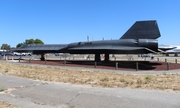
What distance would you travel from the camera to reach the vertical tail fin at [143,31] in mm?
24844

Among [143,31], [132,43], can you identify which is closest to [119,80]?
[132,43]

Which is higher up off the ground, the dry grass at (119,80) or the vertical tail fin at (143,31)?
the vertical tail fin at (143,31)

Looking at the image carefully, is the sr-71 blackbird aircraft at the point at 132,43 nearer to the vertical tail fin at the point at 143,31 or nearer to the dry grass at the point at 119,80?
the vertical tail fin at the point at 143,31

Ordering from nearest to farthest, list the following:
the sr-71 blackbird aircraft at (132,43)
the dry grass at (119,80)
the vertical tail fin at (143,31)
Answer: the dry grass at (119,80), the sr-71 blackbird aircraft at (132,43), the vertical tail fin at (143,31)

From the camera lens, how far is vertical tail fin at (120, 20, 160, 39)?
24844 mm

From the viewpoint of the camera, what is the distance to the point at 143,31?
25.6 metres

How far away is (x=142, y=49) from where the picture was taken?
2228 centimetres

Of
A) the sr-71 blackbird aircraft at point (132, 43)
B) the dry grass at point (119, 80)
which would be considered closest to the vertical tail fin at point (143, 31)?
the sr-71 blackbird aircraft at point (132, 43)

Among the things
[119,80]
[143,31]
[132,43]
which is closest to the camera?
[119,80]

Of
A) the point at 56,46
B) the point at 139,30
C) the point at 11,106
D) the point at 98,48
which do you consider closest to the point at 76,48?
the point at 98,48

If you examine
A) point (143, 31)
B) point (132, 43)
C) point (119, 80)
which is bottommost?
point (119, 80)

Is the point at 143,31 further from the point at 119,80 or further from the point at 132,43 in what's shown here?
the point at 119,80

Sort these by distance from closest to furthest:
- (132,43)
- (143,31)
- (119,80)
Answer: (119,80), (132,43), (143,31)

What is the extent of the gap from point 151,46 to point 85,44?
390 inches
